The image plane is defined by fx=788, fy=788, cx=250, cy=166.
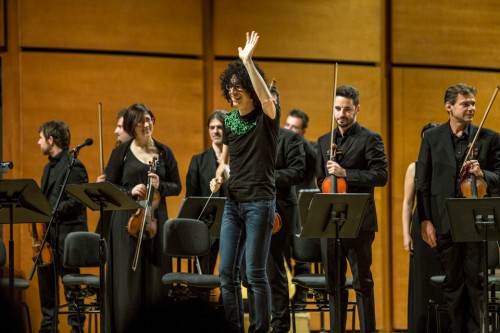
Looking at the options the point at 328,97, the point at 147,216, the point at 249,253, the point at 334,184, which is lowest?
the point at 249,253

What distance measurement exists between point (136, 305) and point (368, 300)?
152cm

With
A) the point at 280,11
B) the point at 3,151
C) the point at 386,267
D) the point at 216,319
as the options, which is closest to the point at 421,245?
the point at 386,267

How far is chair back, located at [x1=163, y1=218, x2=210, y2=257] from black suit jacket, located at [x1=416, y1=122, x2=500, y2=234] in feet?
4.56

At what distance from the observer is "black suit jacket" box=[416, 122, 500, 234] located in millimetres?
4508

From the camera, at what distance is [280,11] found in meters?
6.72

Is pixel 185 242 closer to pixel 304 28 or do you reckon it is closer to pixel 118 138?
pixel 118 138

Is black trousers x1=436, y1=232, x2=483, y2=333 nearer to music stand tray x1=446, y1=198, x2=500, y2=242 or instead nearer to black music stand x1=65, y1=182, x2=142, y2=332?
music stand tray x1=446, y1=198, x2=500, y2=242

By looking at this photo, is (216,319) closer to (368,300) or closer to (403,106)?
(368,300)

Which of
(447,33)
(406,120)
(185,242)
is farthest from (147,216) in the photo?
(447,33)

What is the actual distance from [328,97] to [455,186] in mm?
2440

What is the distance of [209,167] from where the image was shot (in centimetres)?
564

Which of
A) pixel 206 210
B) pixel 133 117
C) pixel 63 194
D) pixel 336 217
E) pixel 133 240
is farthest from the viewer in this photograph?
pixel 63 194

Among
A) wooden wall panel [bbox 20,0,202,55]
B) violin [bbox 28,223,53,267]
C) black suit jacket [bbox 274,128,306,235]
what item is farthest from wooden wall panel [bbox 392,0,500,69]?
violin [bbox 28,223,53,267]

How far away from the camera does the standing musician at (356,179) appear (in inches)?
178
